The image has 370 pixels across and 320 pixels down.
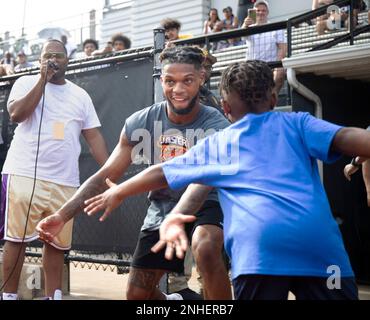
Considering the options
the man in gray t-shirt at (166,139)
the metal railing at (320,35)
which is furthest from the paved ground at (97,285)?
the metal railing at (320,35)

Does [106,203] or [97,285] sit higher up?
[106,203]

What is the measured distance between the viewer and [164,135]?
480 cm

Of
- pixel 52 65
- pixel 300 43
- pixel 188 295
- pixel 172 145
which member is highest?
pixel 300 43

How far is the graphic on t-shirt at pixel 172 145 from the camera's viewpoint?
4762 mm

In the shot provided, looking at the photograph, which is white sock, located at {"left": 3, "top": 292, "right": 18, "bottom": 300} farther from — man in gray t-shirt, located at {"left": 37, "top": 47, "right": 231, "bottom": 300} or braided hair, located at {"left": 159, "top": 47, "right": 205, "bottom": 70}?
braided hair, located at {"left": 159, "top": 47, "right": 205, "bottom": 70}

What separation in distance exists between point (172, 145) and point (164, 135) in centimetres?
9

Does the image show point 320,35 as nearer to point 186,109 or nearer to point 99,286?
point 99,286

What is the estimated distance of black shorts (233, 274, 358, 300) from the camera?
3088 mm

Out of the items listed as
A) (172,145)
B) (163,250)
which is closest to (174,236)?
(163,250)

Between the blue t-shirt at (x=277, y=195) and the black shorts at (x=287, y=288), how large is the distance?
0.16 feet

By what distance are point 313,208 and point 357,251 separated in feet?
16.3

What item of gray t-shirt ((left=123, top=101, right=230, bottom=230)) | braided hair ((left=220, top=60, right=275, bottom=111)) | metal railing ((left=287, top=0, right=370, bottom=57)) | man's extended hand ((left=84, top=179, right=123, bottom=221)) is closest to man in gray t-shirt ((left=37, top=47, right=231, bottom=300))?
gray t-shirt ((left=123, top=101, right=230, bottom=230))

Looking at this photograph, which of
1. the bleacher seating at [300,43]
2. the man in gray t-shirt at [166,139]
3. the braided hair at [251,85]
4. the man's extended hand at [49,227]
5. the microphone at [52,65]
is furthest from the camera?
the bleacher seating at [300,43]

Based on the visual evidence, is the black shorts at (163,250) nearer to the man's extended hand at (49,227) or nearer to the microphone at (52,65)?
the man's extended hand at (49,227)
